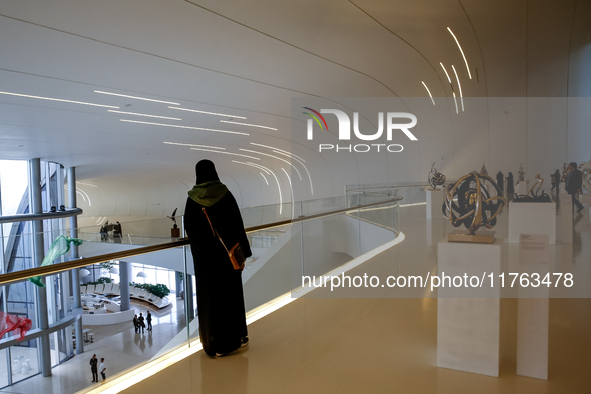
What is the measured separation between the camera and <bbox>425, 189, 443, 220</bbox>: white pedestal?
40.5 ft

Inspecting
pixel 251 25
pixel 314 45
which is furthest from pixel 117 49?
pixel 314 45

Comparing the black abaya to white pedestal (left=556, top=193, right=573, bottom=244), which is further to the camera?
white pedestal (left=556, top=193, right=573, bottom=244)

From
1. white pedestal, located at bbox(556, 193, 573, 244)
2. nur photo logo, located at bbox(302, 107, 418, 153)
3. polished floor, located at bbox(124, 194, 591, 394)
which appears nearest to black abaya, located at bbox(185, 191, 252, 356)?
polished floor, located at bbox(124, 194, 591, 394)

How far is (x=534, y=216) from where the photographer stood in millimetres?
7430

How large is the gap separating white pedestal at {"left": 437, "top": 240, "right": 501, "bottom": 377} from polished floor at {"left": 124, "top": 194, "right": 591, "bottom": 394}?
3.9 inches

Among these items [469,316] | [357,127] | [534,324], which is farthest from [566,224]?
[357,127]

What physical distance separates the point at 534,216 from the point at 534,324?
5.58 m

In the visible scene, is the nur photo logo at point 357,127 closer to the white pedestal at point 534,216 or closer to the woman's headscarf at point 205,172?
the white pedestal at point 534,216

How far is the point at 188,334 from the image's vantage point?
10.8 feet

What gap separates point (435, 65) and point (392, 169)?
9298 mm

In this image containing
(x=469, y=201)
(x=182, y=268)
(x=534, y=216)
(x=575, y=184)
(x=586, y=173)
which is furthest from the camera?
(x=586, y=173)

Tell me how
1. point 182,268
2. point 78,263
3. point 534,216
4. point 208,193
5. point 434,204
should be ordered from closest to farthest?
point 78,263
point 208,193
point 182,268
point 534,216
point 434,204

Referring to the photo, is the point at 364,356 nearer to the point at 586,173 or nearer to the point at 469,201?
the point at 469,201

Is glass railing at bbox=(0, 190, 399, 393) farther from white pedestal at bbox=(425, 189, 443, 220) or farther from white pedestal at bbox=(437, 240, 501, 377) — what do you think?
white pedestal at bbox=(425, 189, 443, 220)
